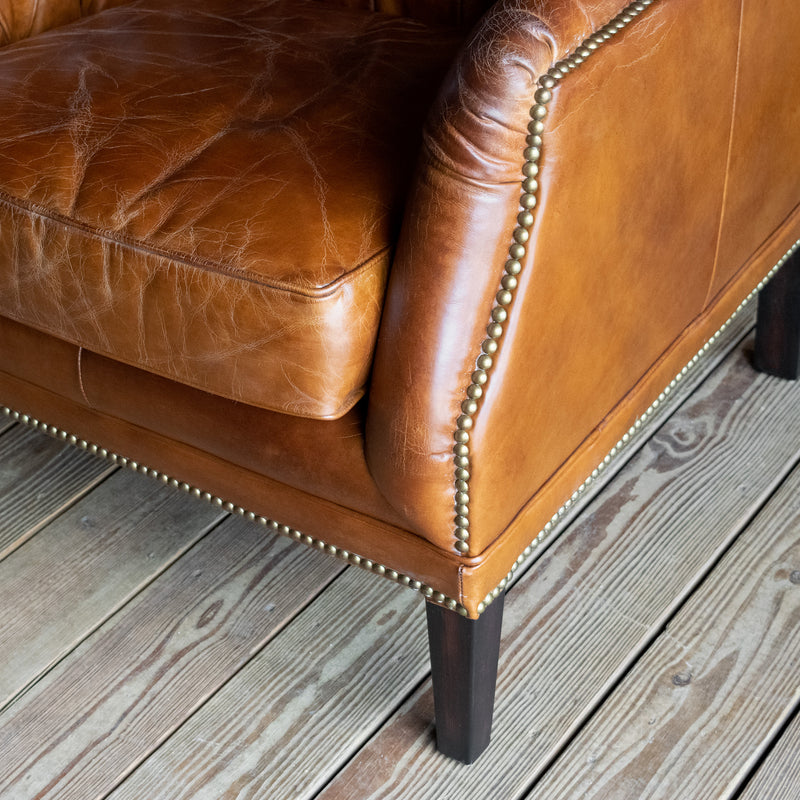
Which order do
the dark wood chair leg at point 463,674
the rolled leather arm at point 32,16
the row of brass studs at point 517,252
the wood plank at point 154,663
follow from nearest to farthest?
the row of brass studs at point 517,252 < the dark wood chair leg at point 463,674 < the wood plank at point 154,663 < the rolled leather arm at point 32,16

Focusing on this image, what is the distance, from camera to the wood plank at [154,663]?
3.27 ft

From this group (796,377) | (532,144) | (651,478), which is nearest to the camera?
(532,144)

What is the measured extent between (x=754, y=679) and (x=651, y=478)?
0.97 ft

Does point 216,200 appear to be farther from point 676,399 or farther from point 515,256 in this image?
point 676,399

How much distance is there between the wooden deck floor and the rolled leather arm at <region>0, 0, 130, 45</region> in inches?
19.5

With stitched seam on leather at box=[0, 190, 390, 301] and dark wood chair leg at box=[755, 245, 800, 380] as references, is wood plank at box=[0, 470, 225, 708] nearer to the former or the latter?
stitched seam on leather at box=[0, 190, 390, 301]

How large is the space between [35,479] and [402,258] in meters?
0.74

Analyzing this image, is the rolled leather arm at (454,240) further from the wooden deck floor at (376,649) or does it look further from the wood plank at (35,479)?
the wood plank at (35,479)

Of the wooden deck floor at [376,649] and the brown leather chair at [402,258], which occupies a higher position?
the brown leather chair at [402,258]

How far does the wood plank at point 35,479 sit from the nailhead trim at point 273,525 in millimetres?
195

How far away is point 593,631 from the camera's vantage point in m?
1.10

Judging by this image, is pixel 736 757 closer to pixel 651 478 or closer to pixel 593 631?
pixel 593 631

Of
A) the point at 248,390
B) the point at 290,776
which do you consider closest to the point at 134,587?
the point at 290,776

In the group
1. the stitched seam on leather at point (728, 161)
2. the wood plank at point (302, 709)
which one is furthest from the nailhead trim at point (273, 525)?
the stitched seam on leather at point (728, 161)
